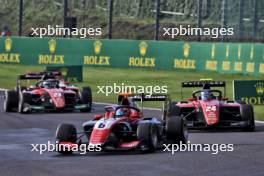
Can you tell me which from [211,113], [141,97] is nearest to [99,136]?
[141,97]

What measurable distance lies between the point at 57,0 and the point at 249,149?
155ft

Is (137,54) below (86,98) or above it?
above

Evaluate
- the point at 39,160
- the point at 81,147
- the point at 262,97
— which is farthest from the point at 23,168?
the point at 262,97

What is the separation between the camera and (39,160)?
15.3 metres

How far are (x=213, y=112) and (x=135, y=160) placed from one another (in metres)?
5.60

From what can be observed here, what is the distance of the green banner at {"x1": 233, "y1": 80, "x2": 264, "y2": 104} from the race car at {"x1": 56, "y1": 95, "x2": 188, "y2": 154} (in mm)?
8966

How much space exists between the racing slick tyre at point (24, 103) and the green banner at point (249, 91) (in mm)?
5674

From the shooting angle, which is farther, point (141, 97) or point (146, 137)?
point (141, 97)

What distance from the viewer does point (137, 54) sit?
4325 centimetres

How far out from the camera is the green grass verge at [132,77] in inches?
1389

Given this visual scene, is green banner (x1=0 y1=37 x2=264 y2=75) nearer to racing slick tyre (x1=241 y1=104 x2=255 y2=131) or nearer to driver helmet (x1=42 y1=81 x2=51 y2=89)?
driver helmet (x1=42 y1=81 x2=51 y2=89)

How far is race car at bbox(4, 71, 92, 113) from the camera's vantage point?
25.1 meters

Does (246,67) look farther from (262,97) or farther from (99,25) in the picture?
(99,25)

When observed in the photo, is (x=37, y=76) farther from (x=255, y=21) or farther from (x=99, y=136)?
(x=255, y=21)
